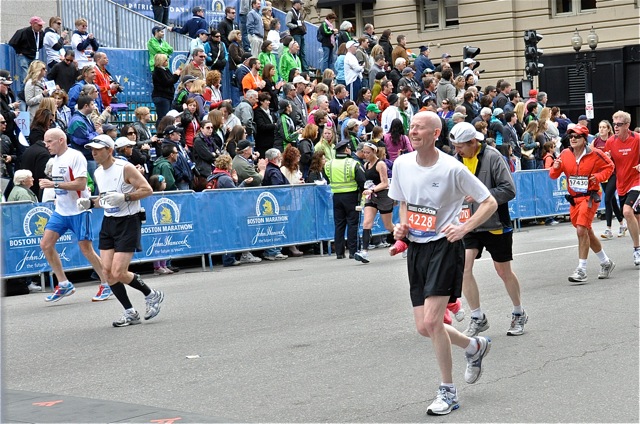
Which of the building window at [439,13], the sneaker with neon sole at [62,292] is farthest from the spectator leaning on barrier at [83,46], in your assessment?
the building window at [439,13]

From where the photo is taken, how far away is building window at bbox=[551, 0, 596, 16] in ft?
148

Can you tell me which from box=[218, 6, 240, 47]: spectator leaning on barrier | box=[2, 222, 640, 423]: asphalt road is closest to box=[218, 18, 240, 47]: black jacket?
box=[218, 6, 240, 47]: spectator leaning on barrier

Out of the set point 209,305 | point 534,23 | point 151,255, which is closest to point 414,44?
point 534,23

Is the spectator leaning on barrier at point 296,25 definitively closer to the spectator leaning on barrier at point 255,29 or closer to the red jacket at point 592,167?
the spectator leaning on barrier at point 255,29

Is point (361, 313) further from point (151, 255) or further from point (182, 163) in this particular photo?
point (182, 163)

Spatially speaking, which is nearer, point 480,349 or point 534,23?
point 480,349

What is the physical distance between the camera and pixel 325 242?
20.0m

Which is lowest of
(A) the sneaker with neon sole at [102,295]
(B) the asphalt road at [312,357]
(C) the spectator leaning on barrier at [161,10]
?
(B) the asphalt road at [312,357]

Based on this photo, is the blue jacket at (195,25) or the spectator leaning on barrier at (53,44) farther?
the blue jacket at (195,25)

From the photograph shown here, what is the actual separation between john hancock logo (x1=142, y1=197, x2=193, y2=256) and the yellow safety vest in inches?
102

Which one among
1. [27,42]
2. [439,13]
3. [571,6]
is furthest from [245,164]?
[439,13]

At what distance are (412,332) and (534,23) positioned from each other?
37.7 metres

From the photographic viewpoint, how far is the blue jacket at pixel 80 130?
17.2 m

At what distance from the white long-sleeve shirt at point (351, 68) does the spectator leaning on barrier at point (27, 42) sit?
8.64 metres
